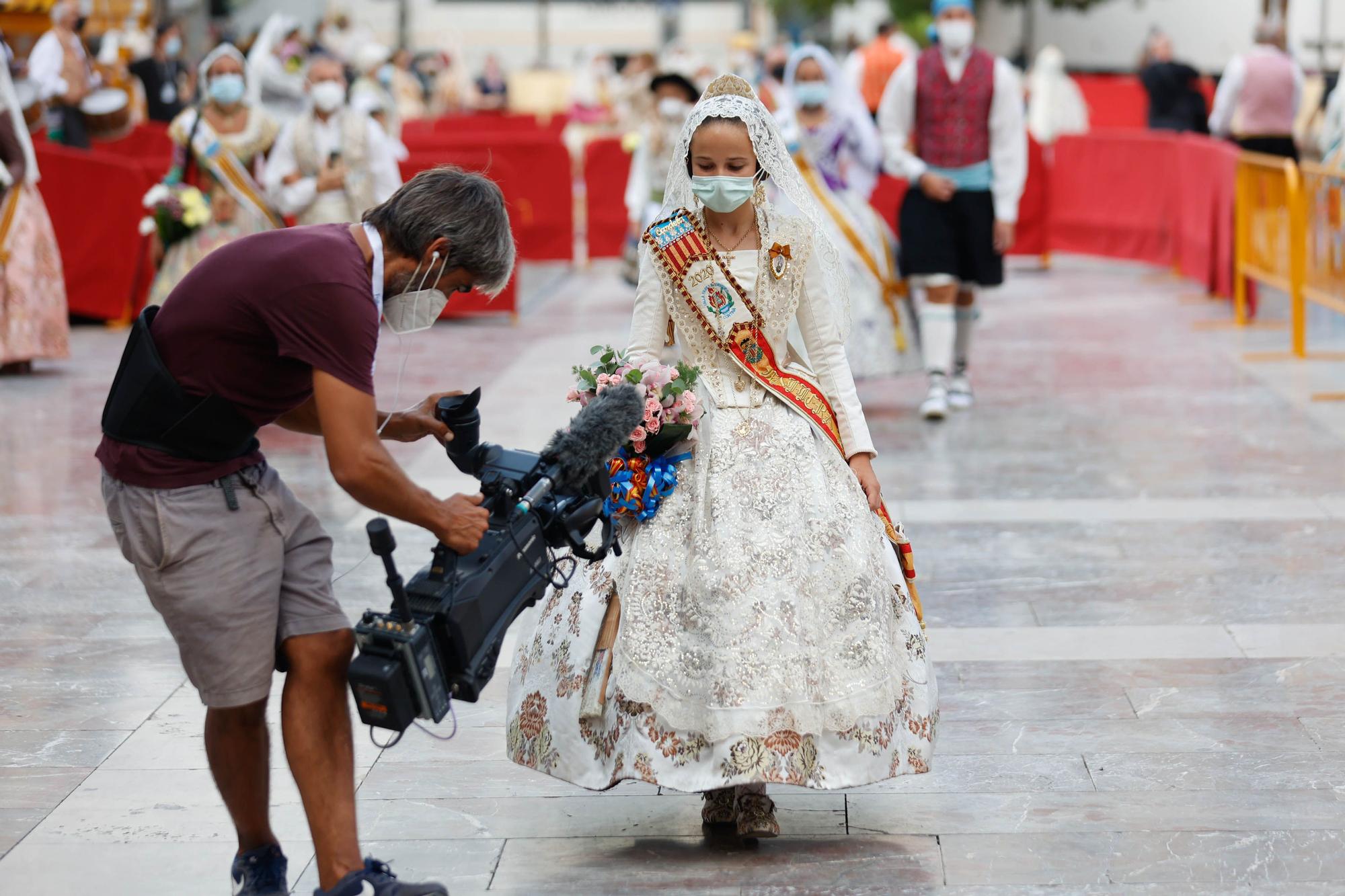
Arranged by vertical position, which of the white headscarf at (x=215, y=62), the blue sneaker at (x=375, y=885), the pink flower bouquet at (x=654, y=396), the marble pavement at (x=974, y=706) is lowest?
the marble pavement at (x=974, y=706)

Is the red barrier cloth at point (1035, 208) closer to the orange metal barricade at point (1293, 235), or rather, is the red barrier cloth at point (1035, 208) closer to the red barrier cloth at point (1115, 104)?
the orange metal barricade at point (1293, 235)

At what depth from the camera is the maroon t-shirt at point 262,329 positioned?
9.84 ft

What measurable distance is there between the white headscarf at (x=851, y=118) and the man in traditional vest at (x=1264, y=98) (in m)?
4.79

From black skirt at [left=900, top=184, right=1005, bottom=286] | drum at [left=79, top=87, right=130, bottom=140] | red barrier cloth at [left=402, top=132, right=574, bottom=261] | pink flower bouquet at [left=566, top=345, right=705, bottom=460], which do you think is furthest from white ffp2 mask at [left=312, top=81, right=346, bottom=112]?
pink flower bouquet at [left=566, top=345, right=705, bottom=460]

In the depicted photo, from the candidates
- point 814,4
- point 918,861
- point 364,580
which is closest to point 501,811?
point 918,861

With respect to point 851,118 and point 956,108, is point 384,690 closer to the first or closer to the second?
point 956,108

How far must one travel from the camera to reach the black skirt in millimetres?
8570

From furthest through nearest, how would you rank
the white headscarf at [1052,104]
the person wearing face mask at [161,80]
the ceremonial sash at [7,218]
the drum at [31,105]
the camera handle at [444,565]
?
the white headscarf at [1052,104] < the person wearing face mask at [161,80] < the drum at [31,105] < the ceremonial sash at [7,218] < the camera handle at [444,565]

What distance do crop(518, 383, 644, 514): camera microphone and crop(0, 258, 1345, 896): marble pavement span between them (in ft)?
2.72

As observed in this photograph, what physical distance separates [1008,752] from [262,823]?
5.83 feet

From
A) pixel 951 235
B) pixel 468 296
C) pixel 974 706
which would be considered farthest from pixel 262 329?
pixel 468 296

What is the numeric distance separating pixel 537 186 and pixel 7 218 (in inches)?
228

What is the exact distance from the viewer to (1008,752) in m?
4.25

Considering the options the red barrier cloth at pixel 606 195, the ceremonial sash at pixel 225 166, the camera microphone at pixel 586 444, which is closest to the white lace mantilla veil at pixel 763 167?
the camera microphone at pixel 586 444
